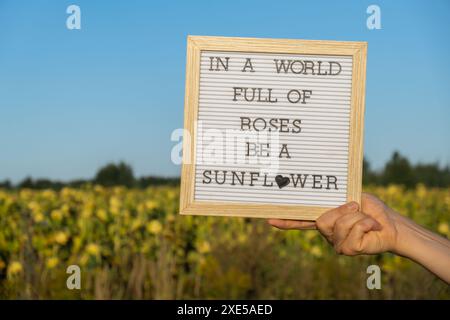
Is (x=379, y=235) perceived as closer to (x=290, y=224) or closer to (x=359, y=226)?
(x=359, y=226)

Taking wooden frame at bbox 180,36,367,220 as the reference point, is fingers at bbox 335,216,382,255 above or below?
below

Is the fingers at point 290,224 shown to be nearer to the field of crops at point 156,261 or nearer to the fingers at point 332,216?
the fingers at point 332,216

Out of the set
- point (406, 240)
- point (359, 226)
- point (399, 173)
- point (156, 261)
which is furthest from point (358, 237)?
point (399, 173)

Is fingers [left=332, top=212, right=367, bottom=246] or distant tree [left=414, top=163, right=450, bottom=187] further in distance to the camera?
distant tree [left=414, top=163, right=450, bottom=187]

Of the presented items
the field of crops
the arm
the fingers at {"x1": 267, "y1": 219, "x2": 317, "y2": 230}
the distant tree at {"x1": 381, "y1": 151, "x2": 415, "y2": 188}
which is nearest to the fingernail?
the arm

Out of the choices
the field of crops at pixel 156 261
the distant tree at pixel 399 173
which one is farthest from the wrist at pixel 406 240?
the distant tree at pixel 399 173

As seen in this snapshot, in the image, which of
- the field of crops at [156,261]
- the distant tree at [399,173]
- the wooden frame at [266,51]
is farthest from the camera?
the distant tree at [399,173]

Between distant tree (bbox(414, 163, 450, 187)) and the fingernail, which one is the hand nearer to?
the fingernail
